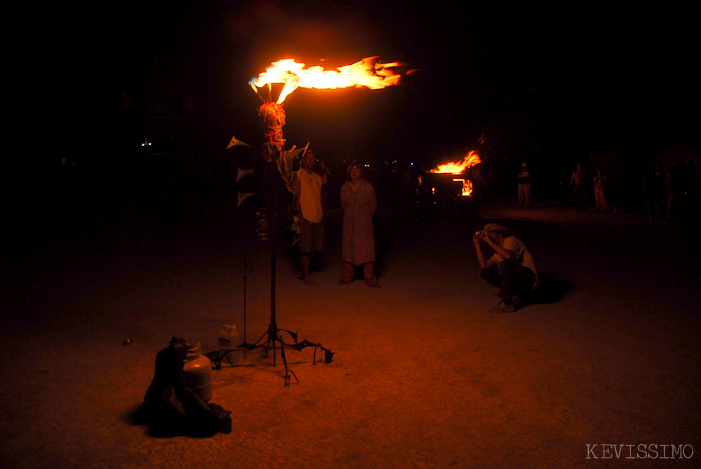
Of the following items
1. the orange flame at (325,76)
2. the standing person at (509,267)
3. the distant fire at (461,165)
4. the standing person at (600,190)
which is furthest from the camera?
the distant fire at (461,165)

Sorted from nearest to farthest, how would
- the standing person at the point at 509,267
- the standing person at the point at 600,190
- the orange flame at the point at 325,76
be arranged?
the orange flame at the point at 325,76 → the standing person at the point at 509,267 → the standing person at the point at 600,190

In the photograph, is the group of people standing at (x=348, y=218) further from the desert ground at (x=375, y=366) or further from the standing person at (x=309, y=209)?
the desert ground at (x=375, y=366)

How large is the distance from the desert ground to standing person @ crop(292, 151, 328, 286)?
0.56 m

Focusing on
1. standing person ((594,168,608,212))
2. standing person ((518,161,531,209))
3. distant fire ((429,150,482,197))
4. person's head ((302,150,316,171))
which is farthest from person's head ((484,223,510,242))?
distant fire ((429,150,482,197))

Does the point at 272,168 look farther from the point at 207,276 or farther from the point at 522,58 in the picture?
the point at 522,58

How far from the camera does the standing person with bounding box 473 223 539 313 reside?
712cm

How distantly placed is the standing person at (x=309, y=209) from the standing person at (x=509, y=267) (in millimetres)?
2777

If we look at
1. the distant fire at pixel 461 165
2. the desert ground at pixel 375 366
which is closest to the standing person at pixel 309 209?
the desert ground at pixel 375 366

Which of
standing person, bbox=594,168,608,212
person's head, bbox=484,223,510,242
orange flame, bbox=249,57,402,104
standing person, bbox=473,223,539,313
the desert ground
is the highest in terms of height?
orange flame, bbox=249,57,402,104

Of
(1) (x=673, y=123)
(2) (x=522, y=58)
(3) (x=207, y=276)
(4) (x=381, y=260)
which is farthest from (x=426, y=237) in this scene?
(2) (x=522, y=58)

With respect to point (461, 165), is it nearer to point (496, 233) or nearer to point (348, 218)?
point (348, 218)

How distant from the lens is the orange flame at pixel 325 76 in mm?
5059

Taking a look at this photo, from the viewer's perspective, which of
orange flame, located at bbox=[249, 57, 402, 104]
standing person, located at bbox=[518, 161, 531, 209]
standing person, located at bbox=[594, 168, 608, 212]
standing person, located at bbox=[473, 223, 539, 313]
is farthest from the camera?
standing person, located at bbox=[518, 161, 531, 209]

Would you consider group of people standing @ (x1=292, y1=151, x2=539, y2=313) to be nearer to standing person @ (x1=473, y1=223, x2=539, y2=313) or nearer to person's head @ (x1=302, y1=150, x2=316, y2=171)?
person's head @ (x1=302, y1=150, x2=316, y2=171)
